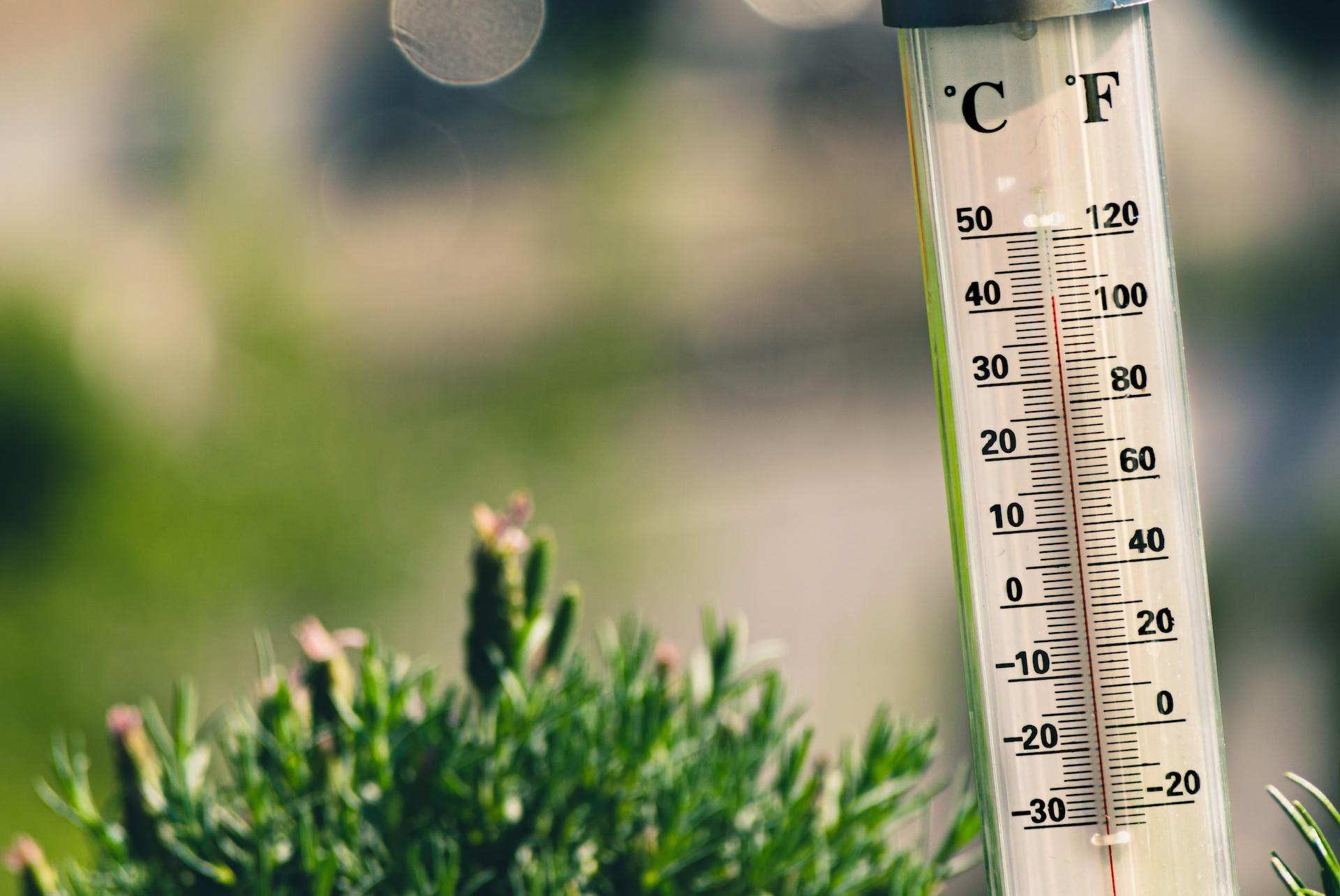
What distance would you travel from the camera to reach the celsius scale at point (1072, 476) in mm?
438

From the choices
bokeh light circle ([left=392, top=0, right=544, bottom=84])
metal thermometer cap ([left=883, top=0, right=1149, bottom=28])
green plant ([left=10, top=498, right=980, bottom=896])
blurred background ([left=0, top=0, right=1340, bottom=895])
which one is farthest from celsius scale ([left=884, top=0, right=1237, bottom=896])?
bokeh light circle ([left=392, top=0, right=544, bottom=84])

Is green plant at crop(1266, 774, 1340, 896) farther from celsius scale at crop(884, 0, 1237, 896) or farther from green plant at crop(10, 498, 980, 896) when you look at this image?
green plant at crop(10, 498, 980, 896)

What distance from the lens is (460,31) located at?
9.55 feet

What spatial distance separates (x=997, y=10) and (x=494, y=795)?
369 mm

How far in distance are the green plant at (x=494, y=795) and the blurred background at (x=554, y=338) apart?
1.06 m

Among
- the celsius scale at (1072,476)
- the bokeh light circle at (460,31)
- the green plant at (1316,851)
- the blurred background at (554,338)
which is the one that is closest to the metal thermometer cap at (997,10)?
the celsius scale at (1072,476)

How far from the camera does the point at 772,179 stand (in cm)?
291

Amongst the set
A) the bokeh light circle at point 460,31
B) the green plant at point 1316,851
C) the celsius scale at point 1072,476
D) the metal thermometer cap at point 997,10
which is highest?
the bokeh light circle at point 460,31

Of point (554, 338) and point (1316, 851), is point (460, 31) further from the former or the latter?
point (1316, 851)

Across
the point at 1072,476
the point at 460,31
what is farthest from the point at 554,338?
the point at 1072,476

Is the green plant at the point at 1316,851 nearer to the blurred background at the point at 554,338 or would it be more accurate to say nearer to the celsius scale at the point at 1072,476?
the celsius scale at the point at 1072,476

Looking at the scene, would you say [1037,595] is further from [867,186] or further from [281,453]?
[867,186]

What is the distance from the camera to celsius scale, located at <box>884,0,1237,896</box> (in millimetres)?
438

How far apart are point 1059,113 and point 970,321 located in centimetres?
7
